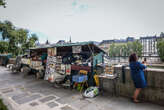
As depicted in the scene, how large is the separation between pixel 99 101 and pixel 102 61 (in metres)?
1.91

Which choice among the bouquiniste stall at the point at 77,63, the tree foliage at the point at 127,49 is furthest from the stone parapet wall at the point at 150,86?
the tree foliage at the point at 127,49

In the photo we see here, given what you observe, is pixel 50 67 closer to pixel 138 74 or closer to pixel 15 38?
pixel 138 74

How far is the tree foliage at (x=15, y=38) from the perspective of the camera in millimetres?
15452

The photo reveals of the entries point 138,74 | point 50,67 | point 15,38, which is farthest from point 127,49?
point 138,74

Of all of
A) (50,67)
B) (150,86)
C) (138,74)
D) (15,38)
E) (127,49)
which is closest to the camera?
(138,74)

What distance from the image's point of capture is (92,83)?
407 cm

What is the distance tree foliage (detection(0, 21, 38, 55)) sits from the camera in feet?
50.7

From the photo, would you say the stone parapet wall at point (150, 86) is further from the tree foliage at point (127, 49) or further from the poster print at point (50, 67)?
the tree foliage at point (127, 49)

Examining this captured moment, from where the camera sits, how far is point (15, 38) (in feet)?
51.2

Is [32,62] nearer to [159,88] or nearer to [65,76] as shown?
[65,76]

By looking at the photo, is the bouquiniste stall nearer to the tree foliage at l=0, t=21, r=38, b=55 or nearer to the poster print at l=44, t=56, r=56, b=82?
the poster print at l=44, t=56, r=56, b=82

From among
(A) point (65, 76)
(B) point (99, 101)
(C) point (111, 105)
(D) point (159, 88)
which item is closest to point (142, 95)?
(D) point (159, 88)

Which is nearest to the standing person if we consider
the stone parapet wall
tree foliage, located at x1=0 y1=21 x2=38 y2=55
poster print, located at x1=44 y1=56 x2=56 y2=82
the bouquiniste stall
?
the stone parapet wall

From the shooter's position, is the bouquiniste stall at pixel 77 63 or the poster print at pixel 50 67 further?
the poster print at pixel 50 67
